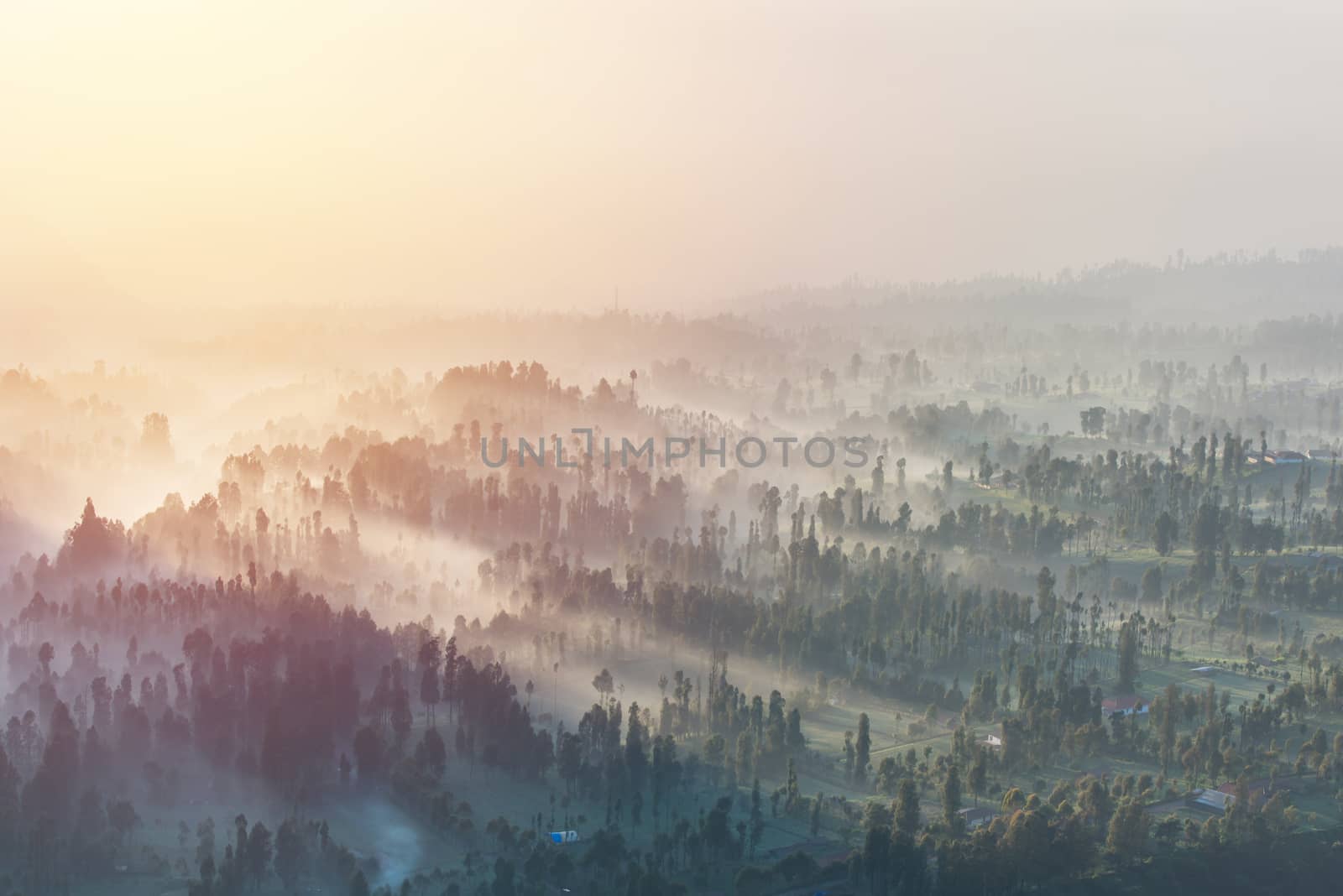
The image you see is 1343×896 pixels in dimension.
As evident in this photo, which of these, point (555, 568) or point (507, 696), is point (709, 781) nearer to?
point (507, 696)

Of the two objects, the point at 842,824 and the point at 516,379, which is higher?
the point at 516,379

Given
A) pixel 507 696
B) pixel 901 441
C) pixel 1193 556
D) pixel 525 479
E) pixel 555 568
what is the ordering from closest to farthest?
pixel 507 696 < pixel 555 568 < pixel 1193 556 < pixel 525 479 < pixel 901 441

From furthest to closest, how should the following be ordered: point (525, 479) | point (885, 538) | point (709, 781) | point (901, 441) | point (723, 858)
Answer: point (901, 441) < point (525, 479) < point (885, 538) < point (709, 781) < point (723, 858)

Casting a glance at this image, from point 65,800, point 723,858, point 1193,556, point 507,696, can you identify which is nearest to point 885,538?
→ point 1193,556

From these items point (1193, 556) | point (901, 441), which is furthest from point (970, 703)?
point (901, 441)

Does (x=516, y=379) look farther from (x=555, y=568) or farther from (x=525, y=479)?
(x=555, y=568)

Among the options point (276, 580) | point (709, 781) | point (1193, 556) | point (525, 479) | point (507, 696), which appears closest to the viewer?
point (709, 781)

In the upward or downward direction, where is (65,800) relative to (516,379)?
downward

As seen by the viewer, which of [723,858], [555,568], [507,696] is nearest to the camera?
[723,858]

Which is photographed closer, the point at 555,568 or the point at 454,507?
the point at 555,568
